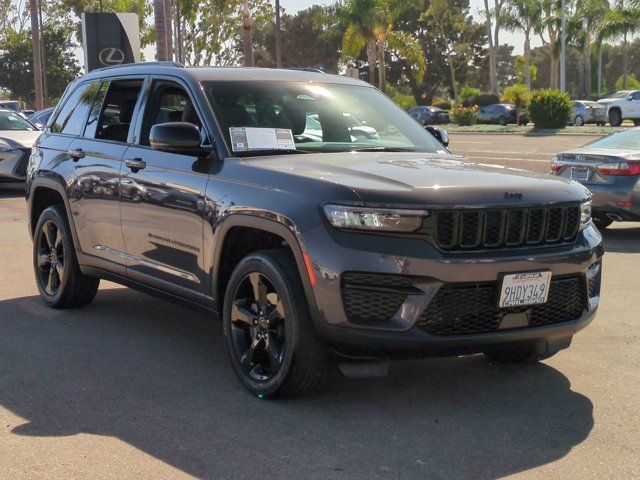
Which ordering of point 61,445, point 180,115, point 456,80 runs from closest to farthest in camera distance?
point 61,445 < point 180,115 < point 456,80

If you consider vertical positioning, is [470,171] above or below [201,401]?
above

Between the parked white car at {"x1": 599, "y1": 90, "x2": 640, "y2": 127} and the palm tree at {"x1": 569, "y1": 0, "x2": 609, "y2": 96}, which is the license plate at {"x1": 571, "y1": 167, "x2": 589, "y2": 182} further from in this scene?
the palm tree at {"x1": 569, "y1": 0, "x2": 609, "y2": 96}

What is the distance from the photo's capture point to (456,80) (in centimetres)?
8300

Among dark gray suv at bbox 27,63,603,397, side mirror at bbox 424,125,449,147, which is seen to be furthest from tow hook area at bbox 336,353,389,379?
side mirror at bbox 424,125,449,147

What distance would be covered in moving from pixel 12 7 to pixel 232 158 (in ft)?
279

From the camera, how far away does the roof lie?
6164mm

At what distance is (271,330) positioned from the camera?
16.8 ft

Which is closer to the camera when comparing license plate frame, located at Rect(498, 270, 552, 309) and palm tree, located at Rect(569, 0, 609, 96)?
license plate frame, located at Rect(498, 270, 552, 309)

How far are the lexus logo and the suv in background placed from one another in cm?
2597

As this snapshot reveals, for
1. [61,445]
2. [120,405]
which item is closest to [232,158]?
[120,405]

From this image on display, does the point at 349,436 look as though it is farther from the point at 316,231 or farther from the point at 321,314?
the point at 316,231

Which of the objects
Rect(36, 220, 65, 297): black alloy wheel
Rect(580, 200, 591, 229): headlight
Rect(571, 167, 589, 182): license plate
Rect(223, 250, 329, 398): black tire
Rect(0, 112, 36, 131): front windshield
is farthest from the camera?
Rect(0, 112, 36, 131): front windshield

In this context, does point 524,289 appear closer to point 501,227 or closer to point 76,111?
point 501,227

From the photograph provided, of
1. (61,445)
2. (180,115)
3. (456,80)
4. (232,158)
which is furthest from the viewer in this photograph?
(456,80)
